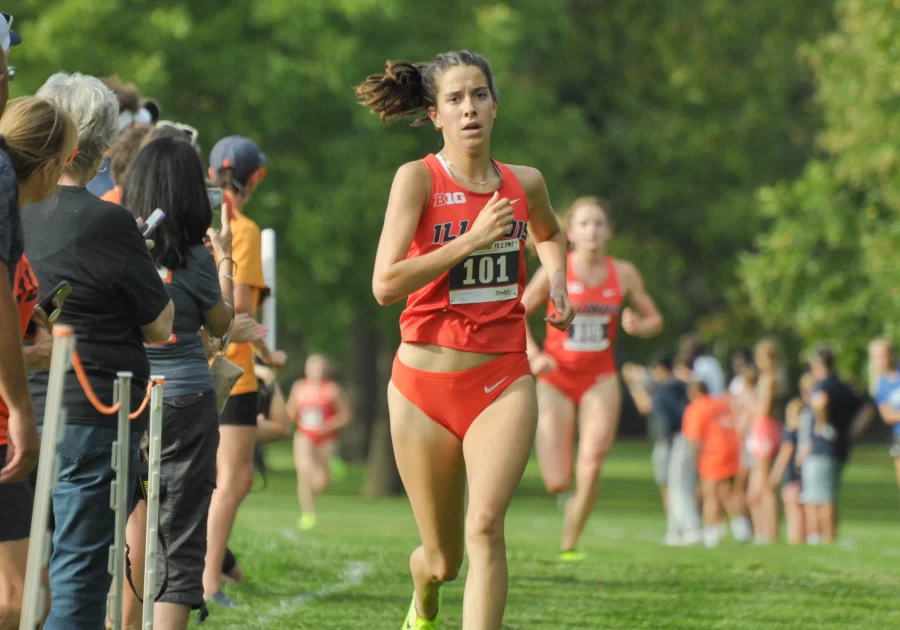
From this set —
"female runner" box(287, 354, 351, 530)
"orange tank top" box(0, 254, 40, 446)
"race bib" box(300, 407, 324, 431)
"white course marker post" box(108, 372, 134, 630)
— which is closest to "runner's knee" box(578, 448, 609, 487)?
"white course marker post" box(108, 372, 134, 630)

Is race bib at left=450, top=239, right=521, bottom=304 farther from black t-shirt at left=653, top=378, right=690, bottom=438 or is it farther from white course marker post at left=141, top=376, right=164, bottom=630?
black t-shirt at left=653, top=378, right=690, bottom=438

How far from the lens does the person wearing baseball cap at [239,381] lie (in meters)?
8.29

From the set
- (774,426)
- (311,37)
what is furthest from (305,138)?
(774,426)

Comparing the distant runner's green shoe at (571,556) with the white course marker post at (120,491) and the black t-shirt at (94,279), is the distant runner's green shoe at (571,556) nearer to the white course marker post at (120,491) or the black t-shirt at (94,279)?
the black t-shirt at (94,279)

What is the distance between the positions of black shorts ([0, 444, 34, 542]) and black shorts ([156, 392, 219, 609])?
54.8 inches

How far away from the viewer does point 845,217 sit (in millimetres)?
30500

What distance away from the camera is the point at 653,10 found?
3906 centimetres

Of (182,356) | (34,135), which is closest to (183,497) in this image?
(182,356)

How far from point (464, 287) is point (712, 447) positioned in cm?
1439

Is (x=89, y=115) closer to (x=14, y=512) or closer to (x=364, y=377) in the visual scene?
(x=14, y=512)

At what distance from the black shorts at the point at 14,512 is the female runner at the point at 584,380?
643 centimetres

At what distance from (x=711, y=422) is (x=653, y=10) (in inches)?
820

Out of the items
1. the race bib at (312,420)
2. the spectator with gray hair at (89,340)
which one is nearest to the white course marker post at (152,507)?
the spectator with gray hair at (89,340)

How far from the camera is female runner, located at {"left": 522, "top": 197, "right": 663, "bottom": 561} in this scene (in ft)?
37.5
